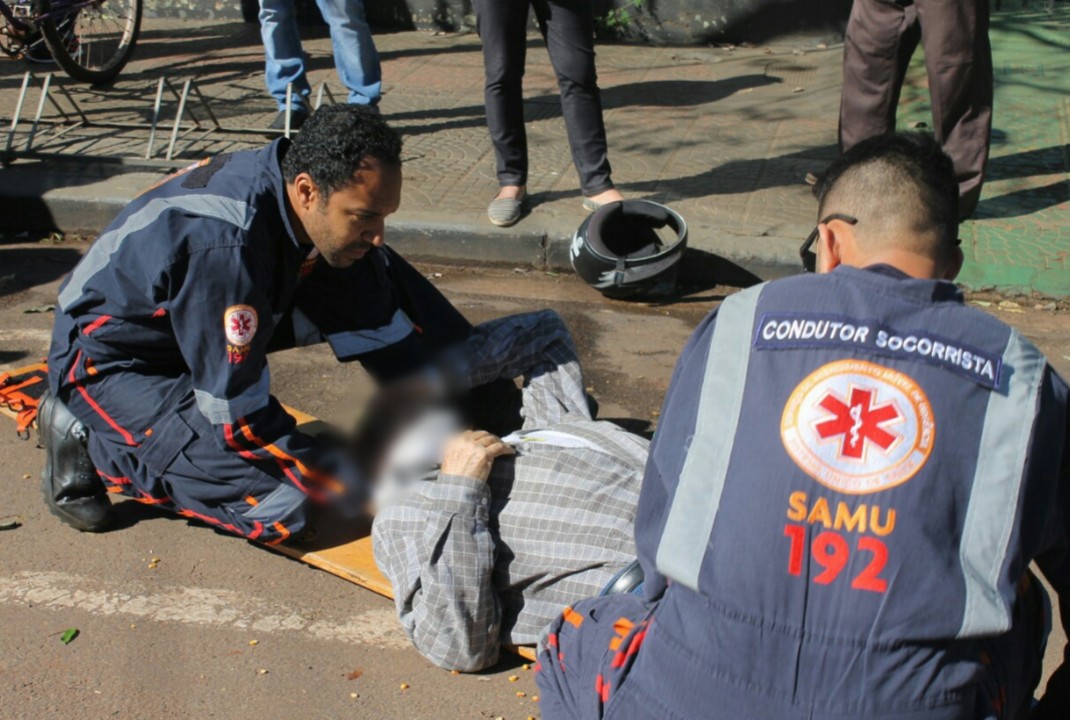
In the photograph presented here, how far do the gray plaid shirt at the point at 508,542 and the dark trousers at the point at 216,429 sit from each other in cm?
52

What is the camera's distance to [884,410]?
1737 mm

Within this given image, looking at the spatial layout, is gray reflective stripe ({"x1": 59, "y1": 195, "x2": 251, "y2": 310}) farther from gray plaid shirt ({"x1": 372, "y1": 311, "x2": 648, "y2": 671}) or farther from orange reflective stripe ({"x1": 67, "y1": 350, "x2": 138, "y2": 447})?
gray plaid shirt ({"x1": 372, "y1": 311, "x2": 648, "y2": 671})

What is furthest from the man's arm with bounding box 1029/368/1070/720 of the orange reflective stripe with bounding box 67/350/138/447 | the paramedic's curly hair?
the orange reflective stripe with bounding box 67/350/138/447

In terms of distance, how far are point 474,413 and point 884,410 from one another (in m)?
2.09

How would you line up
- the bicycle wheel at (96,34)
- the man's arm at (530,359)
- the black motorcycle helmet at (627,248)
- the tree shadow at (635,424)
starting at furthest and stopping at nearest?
the bicycle wheel at (96,34), the black motorcycle helmet at (627,248), the tree shadow at (635,424), the man's arm at (530,359)

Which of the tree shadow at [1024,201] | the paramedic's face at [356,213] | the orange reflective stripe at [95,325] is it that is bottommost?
the tree shadow at [1024,201]

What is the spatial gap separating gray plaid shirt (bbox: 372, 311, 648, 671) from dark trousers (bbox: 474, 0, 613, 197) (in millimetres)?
2727

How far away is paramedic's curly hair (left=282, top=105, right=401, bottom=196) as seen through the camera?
9.79ft

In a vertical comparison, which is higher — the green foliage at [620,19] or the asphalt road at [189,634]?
the green foliage at [620,19]

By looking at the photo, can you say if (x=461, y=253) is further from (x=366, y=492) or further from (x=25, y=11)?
(x=25, y=11)

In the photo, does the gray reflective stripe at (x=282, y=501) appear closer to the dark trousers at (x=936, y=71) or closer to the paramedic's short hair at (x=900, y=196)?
the paramedic's short hair at (x=900, y=196)

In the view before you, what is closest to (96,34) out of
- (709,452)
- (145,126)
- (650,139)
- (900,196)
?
(145,126)

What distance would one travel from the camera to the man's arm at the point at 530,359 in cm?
357

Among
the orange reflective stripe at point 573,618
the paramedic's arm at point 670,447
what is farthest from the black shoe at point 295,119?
the paramedic's arm at point 670,447
